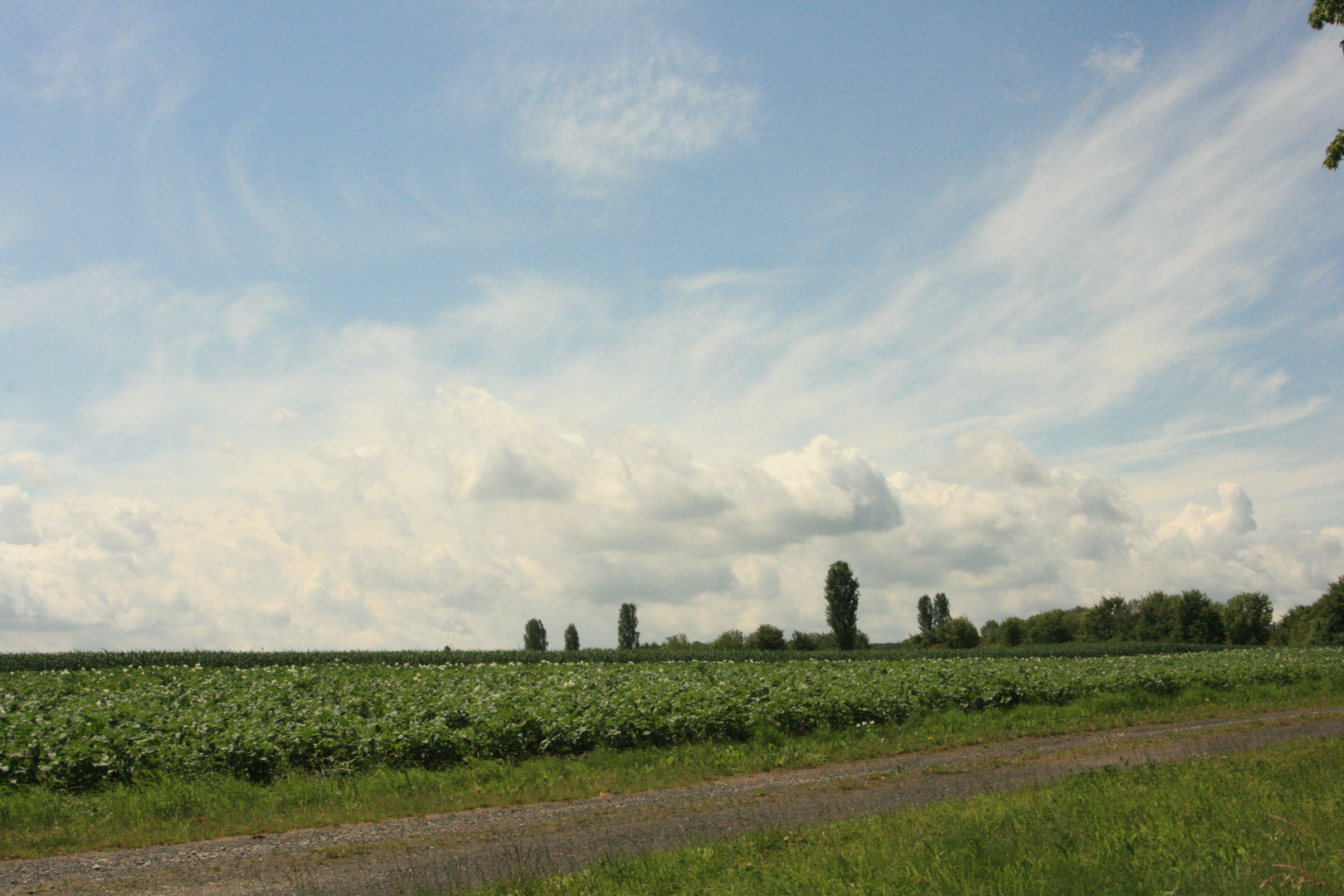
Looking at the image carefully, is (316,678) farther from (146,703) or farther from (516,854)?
(516,854)

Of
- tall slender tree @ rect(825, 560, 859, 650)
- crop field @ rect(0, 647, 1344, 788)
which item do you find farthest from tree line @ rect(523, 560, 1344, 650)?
crop field @ rect(0, 647, 1344, 788)

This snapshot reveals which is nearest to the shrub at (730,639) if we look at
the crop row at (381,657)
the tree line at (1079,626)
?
the tree line at (1079,626)

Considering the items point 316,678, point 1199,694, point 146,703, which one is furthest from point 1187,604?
point 146,703

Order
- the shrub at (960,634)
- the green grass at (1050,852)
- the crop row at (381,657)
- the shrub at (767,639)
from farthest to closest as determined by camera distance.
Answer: the shrub at (960,634)
the shrub at (767,639)
the crop row at (381,657)
the green grass at (1050,852)

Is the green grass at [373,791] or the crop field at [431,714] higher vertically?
the crop field at [431,714]

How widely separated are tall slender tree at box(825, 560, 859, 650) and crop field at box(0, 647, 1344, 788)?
2208 inches

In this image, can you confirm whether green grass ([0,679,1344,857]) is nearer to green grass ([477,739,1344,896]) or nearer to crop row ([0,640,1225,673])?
green grass ([477,739,1344,896])

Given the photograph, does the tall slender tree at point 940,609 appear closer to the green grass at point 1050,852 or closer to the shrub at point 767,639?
the shrub at point 767,639

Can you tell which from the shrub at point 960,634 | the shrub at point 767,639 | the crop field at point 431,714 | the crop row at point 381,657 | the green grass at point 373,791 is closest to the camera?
the green grass at point 373,791

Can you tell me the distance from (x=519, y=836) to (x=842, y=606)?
75.4 metres

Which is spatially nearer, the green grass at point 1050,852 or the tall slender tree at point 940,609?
the green grass at point 1050,852

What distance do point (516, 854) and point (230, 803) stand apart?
258 inches

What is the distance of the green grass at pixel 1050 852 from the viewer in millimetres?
6281

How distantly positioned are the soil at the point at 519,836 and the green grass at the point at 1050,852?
111 centimetres
